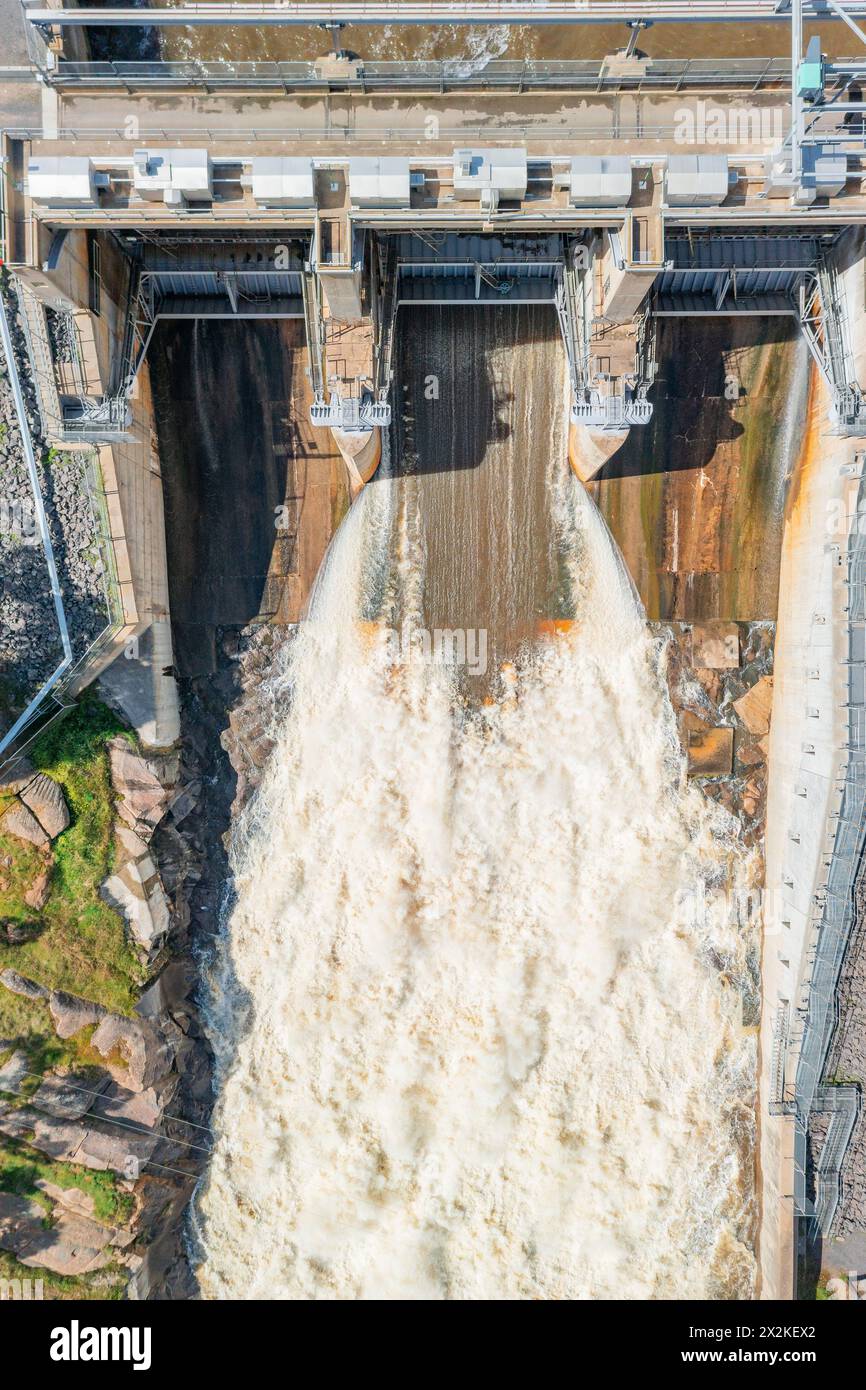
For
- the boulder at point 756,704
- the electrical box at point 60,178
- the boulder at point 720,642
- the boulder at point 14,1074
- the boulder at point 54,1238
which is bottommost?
the boulder at point 54,1238

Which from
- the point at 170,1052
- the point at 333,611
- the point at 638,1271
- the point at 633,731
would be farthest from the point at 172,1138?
the point at 633,731

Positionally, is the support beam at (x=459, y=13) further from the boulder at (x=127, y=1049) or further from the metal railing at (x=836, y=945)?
the boulder at (x=127, y=1049)

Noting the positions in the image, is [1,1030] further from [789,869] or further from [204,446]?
[789,869]

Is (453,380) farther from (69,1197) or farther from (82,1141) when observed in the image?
(69,1197)

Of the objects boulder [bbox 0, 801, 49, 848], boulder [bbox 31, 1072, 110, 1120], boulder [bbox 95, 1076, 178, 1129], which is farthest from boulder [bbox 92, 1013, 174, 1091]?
boulder [bbox 0, 801, 49, 848]

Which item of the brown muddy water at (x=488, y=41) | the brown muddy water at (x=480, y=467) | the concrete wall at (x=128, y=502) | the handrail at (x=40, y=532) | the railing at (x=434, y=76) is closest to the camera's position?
the railing at (x=434, y=76)

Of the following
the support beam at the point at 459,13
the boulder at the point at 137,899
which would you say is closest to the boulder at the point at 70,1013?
the boulder at the point at 137,899

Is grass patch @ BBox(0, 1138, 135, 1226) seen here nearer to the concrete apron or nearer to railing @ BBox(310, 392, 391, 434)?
railing @ BBox(310, 392, 391, 434)
